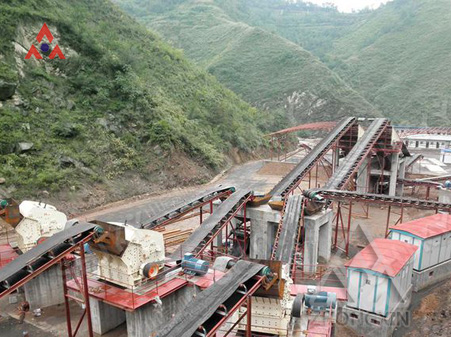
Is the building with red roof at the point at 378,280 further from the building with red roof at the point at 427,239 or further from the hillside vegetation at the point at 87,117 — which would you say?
the hillside vegetation at the point at 87,117

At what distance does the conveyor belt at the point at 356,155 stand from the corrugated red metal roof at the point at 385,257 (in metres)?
7.19

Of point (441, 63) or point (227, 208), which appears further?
point (441, 63)

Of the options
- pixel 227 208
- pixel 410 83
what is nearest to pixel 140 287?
pixel 227 208

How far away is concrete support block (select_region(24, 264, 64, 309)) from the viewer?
46.8 feet

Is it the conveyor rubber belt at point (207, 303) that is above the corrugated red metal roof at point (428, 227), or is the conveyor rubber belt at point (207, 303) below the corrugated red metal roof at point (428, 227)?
above

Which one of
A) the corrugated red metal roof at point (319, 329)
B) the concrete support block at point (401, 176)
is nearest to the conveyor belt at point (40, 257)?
the corrugated red metal roof at point (319, 329)

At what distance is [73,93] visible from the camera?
106ft

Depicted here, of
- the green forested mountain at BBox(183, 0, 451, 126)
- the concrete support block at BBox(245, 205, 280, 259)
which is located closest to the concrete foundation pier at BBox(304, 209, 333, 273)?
the concrete support block at BBox(245, 205, 280, 259)

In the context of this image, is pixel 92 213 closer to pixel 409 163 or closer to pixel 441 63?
pixel 409 163

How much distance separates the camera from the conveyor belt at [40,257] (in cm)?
973

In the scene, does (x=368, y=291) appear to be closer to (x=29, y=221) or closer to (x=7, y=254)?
(x=29, y=221)

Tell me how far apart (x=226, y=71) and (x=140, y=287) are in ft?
273

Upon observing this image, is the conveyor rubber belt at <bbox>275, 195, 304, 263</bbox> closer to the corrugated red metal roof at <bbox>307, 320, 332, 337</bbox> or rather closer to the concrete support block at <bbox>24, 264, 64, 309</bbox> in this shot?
the corrugated red metal roof at <bbox>307, 320, 332, 337</bbox>

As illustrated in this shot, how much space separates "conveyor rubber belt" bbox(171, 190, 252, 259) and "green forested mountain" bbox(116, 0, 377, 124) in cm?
4976
